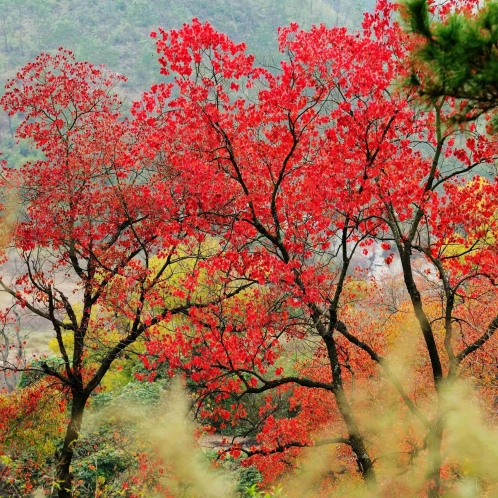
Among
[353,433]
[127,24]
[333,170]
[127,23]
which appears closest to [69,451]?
Answer: [353,433]

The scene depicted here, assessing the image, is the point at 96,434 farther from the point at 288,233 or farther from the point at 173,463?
the point at 288,233

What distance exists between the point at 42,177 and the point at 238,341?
5.70m

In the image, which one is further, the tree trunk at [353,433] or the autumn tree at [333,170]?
the tree trunk at [353,433]

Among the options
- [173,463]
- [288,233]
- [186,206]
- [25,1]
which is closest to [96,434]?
[173,463]

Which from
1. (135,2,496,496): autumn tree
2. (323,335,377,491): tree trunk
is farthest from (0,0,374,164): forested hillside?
(323,335,377,491): tree trunk

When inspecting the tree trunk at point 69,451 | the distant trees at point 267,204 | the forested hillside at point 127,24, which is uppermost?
the forested hillside at point 127,24

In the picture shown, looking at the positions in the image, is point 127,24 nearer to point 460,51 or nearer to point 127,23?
point 127,23

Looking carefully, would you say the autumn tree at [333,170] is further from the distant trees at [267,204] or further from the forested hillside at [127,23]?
the forested hillside at [127,23]

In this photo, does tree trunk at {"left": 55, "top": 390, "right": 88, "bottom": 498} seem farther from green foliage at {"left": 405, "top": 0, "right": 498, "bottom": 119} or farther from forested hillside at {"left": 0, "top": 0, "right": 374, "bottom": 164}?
forested hillside at {"left": 0, "top": 0, "right": 374, "bottom": 164}

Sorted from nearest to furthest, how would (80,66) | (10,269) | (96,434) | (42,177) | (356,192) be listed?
(356,192)
(42,177)
(80,66)
(96,434)
(10,269)

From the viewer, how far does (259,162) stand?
1023 cm

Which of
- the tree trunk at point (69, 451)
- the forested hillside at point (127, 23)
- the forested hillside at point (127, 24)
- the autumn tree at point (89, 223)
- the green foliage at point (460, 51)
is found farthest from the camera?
the forested hillside at point (127, 23)

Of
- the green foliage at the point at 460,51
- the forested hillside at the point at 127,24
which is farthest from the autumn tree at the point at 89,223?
the forested hillside at the point at 127,24

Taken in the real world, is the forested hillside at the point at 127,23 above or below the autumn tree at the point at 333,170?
above
